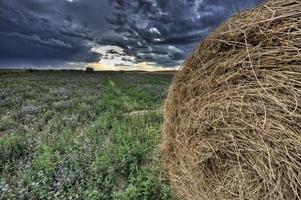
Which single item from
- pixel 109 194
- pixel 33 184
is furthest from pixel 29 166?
pixel 109 194

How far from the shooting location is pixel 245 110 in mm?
4023

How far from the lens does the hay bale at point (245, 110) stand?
12.0ft

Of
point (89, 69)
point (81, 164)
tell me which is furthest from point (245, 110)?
point (89, 69)

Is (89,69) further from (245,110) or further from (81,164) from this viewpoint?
(245,110)

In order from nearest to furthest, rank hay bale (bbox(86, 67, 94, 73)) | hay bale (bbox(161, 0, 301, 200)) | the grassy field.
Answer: hay bale (bbox(161, 0, 301, 200))
the grassy field
hay bale (bbox(86, 67, 94, 73))

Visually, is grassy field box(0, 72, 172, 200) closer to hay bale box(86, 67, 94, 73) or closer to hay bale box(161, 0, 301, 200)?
hay bale box(161, 0, 301, 200)

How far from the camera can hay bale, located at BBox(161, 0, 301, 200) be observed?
3652 millimetres

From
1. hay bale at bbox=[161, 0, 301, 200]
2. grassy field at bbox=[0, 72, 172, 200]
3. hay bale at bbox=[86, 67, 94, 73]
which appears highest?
hay bale at bbox=[161, 0, 301, 200]

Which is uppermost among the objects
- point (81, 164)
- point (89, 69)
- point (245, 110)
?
point (245, 110)

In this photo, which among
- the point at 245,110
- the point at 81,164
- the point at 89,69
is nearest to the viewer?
the point at 245,110

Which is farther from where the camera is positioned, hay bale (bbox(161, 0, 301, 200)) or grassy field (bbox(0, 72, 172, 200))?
grassy field (bbox(0, 72, 172, 200))

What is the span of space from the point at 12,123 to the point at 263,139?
30.1 feet

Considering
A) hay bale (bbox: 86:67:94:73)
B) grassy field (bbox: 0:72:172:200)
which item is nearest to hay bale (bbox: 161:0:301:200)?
grassy field (bbox: 0:72:172:200)

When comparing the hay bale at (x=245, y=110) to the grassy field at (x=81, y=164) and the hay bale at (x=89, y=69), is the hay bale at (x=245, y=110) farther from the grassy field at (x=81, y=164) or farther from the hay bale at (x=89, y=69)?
the hay bale at (x=89, y=69)
